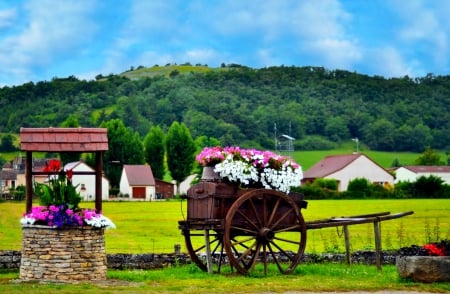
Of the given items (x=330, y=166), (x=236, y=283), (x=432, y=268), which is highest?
(x=330, y=166)

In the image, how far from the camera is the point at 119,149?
4995 inches

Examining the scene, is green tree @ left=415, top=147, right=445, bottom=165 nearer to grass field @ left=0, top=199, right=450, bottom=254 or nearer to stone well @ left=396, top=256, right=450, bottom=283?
grass field @ left=0, top=199, right=450, bottom=254

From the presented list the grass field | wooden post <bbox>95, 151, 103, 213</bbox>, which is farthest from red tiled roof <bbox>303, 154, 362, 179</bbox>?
wooden post <bbox>95, 151, 103, 213</bbox>

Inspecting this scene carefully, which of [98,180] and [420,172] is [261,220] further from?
[420,172]

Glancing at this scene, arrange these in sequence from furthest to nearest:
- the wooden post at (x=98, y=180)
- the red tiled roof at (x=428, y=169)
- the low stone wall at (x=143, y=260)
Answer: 1. the red tiled roof at (x=428, y=169)
2. the low stone wall at (x=143, y=260)
3. the wooden post at (x=98, y=180)

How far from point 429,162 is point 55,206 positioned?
137 metres

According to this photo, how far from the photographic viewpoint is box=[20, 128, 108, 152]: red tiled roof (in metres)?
19.3

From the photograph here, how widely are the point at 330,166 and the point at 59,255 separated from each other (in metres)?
112

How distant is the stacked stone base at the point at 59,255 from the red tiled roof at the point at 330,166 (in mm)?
107257

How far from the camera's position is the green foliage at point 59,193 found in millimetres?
19000

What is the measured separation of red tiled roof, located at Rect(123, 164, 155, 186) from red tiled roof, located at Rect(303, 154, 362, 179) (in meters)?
23.5

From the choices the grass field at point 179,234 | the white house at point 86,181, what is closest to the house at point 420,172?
the white house at point 86,181

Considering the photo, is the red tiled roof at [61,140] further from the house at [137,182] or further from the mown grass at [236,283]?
the house at [137,182]

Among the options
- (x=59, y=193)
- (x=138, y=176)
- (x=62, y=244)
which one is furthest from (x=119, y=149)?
(x=62, y=244)
